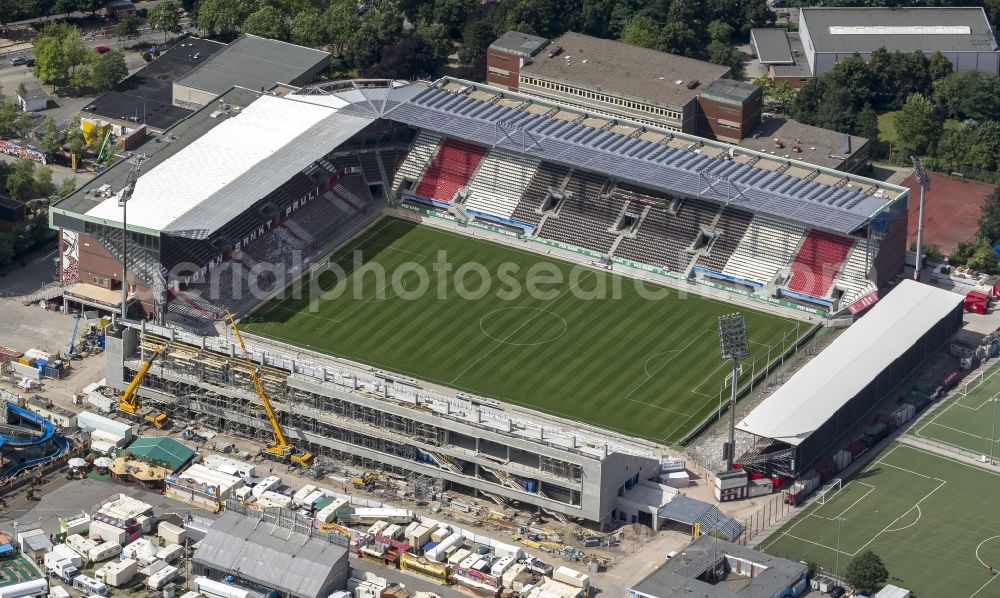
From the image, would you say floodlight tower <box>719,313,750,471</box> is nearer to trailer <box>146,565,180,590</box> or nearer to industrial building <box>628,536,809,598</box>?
industrial building <box>628,536,809,598</box>

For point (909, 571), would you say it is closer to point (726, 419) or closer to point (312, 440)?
point (726, 419)

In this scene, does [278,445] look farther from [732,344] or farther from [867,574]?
[867,574]

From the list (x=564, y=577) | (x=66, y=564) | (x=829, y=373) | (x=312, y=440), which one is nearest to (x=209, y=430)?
(x=312, y=440)

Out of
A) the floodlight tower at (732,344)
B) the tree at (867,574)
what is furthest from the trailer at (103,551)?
the tree at (867,574)

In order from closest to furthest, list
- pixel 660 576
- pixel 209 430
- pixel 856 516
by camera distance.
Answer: pixel 660 576
pixel 856 516
pixel 209 430

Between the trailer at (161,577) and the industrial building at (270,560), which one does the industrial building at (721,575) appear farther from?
the trailer at (161,577)
